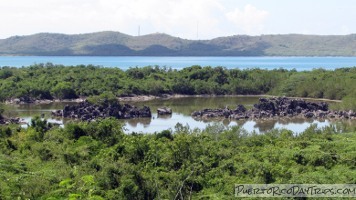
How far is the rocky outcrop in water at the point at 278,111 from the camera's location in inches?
2016

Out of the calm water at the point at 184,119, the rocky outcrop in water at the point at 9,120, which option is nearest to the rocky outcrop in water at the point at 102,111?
the calm water at the point at 184,119

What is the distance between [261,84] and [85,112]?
29.8 m

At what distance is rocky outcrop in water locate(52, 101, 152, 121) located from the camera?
50.5 meters

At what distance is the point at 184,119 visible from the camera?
50.3 meters

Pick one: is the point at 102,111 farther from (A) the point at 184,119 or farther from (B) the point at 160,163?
(B) the point at 160,163

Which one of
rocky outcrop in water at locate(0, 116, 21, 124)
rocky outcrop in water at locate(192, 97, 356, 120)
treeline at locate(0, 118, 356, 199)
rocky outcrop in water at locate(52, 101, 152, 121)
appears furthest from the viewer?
rocky outcrop in water at locate(192, 97, 356, 120)

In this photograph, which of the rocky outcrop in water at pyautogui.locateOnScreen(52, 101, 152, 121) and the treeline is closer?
the treeline

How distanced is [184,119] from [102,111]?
744cm

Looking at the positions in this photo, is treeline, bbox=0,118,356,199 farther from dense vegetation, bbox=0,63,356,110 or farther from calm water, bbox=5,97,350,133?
dense vegetation, bbox=0,63,356,110

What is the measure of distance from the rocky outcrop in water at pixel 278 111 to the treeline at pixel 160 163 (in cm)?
2204

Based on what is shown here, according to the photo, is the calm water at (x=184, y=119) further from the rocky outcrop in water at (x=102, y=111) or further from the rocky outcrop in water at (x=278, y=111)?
the rocky outcrop in water at (x=278, y=111)

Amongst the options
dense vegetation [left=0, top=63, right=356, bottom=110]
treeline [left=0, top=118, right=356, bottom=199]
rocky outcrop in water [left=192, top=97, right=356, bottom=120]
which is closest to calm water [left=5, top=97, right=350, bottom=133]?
rocky outcrop in water [left=192, top=97, right=356, bottom=120]

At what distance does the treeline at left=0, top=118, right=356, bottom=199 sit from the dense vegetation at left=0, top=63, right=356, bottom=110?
1378 inches

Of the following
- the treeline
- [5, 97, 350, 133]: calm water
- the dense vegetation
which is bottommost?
[5, 97, 350, 133]: calm water
